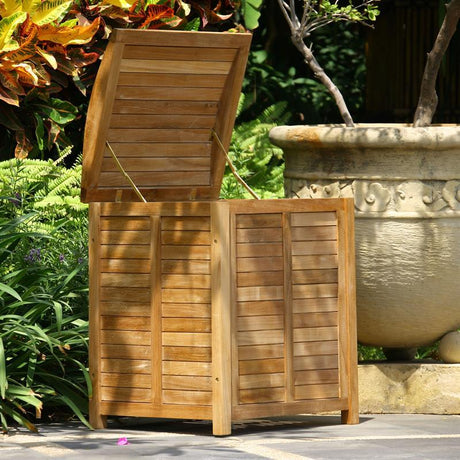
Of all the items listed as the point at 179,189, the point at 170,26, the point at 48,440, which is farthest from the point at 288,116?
the point at 48,440

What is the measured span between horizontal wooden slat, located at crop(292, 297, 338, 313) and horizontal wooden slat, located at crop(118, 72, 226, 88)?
45.9 inches

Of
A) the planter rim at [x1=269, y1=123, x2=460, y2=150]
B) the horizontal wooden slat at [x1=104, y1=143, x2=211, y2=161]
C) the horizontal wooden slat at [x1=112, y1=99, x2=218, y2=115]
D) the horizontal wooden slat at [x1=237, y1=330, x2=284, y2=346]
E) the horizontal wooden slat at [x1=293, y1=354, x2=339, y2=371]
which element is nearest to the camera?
the horizontal wooden slat at [x1=237, y1=330, x2=284, y2=346]

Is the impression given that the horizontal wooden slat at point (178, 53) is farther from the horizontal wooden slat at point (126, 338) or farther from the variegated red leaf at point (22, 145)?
the variegated red leaf at point (22, 145)

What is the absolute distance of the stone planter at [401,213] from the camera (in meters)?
5.66

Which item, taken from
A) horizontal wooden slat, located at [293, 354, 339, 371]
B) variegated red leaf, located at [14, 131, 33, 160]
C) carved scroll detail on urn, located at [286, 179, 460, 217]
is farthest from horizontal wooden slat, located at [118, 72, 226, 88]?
variegated red leaf, located at [14, 131, 33, 160]

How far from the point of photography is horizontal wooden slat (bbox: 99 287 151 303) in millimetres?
5039

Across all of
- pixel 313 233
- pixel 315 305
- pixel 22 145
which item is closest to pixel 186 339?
pixel 315 305

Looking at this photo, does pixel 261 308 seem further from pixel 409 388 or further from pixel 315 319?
pixel 409 388

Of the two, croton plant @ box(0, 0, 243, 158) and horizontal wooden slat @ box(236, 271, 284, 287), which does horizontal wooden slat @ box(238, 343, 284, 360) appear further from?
croton plant @ box(0, 0, 243, 158)

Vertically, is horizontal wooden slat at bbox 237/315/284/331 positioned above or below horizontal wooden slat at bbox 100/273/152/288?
below

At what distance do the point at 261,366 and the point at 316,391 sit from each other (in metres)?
0.32

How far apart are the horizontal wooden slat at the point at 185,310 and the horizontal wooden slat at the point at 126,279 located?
14 cm

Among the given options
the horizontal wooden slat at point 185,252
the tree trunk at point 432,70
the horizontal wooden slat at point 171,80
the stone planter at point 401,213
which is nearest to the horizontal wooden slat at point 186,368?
the horizontal wooden slat at point 185,252

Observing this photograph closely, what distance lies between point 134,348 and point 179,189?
1052 mm
